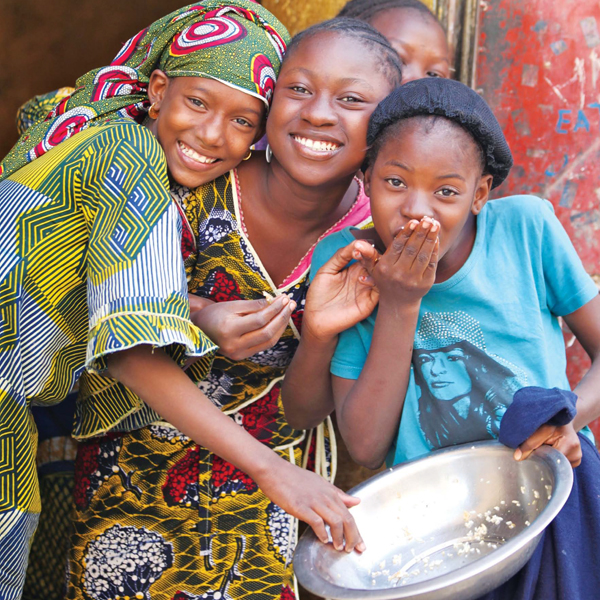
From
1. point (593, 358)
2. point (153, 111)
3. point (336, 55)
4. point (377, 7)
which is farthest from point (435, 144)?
point (377, 7)

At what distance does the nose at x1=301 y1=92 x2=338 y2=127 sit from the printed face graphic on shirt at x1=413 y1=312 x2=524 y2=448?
0.52 m

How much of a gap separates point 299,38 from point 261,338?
2.63ft

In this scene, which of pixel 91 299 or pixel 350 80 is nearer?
pixel 91 299

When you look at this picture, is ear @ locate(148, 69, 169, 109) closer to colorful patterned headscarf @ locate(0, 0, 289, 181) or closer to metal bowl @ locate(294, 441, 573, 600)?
colorful patterned headscarf @ locate(0, 0, 289, 181)

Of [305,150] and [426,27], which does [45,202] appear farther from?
[426,27]

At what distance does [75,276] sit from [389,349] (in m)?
0.67

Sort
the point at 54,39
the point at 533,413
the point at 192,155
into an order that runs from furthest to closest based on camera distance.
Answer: the point at 54,39, the point at 192,155, the point at 533,413

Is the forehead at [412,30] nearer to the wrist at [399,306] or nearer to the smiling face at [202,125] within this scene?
the smiling face at [202,125]

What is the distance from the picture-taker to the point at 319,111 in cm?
173

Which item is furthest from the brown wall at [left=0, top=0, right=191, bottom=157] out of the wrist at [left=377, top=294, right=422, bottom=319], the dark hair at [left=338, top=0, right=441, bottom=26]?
the wrist at [left=377, top=294, right=422, bottom=319]

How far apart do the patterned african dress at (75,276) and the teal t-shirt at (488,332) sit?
19.5 inches

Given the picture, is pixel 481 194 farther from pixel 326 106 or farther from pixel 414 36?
pixel 414 36

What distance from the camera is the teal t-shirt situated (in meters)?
1.55

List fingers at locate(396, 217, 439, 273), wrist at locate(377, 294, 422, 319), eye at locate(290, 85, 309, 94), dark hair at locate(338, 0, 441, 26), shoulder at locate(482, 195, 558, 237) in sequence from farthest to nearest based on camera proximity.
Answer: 1. dark hair at locate(338, 0, 441, 26)
2. eye at locate(290, 85, 309, 94)
3. shoulder at locate(482, 195, 558, 237)
4. wrist at locate(377, 294, 422, 319)
5. fingers at locate(396, 217, 439, 273)
